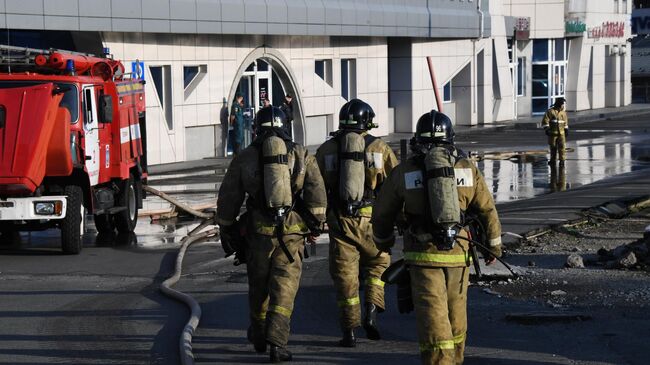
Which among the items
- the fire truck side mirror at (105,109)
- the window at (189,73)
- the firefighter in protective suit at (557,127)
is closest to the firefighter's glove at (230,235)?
the fire truck side mirror at (105,109)

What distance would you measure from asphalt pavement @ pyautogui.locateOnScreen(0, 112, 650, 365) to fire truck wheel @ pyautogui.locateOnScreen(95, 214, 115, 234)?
1.22 feet

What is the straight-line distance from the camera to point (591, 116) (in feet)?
173

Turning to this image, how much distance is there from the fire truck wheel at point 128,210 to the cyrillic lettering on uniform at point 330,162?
317 inches

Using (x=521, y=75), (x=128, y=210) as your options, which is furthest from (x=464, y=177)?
(x=521, y=75)

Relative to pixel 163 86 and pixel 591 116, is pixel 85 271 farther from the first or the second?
pixel 591 116

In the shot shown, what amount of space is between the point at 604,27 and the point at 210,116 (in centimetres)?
3272

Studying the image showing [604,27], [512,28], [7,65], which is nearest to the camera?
[7,65]

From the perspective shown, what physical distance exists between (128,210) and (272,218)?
9148mm

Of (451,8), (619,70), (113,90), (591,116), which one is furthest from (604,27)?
(113,90)

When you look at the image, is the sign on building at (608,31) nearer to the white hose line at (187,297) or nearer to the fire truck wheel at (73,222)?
the white hose line at (187,297)

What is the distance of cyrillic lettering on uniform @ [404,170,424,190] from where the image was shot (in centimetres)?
762

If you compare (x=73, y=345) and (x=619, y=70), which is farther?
(x=619, y=70)

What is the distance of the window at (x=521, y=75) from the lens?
182 feet

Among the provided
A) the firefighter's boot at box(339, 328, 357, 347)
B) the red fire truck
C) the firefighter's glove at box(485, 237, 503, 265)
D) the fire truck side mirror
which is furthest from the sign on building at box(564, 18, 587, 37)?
the firefighter's glove at box(485, 237, 503, 265)
